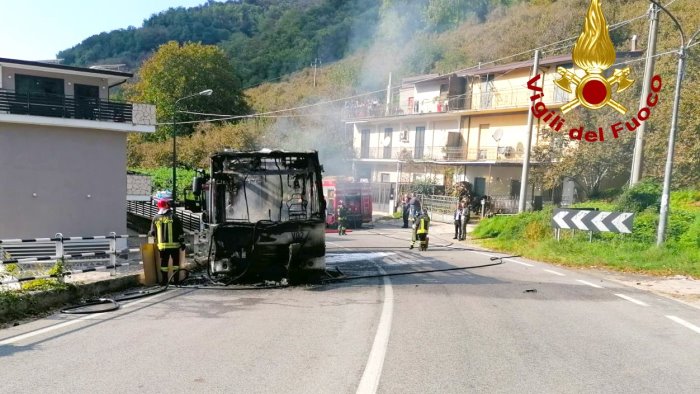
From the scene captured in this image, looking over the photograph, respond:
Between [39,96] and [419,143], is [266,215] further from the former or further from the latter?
[419,143]

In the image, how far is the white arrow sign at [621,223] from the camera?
1608cm

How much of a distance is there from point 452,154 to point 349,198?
10627 mm

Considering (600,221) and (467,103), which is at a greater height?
(467,103)

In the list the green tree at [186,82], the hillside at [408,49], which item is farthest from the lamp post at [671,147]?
the green tree at [186,82]

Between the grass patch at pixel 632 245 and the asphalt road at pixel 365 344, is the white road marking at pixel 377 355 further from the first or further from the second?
the grass patch at pixel 632 245

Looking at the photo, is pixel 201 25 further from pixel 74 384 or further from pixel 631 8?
pixel 74 384

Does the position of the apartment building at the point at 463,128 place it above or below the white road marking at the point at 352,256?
above

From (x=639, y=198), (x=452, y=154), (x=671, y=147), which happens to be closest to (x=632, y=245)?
(x=671, y=147)

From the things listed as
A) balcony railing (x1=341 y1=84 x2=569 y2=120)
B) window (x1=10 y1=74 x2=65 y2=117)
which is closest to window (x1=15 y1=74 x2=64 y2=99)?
window (x1=10 y1=74 x2=65 y2=117)

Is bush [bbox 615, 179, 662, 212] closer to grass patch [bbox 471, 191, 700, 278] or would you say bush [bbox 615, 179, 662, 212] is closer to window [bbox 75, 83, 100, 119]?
grass patch [bbox 471, 191, 700, 278]

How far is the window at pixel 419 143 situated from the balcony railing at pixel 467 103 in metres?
1.54

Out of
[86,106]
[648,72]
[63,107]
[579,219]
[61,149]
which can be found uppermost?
[648,72]

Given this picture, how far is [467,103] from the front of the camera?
3981cm

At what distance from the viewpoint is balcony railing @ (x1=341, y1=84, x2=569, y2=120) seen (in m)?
33.9
